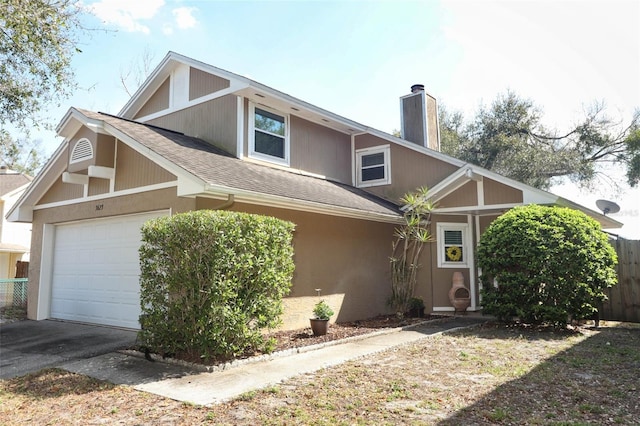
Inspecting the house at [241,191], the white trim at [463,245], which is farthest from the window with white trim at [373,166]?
the white trim at [463,245]

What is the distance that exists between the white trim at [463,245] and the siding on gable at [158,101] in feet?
29.0

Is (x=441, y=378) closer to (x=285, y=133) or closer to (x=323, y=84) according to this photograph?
(x=285, y=133)

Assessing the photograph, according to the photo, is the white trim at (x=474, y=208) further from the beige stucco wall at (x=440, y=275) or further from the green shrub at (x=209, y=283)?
the green shrub at (x=209, y=283)

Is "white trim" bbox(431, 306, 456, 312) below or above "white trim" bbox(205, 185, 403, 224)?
below

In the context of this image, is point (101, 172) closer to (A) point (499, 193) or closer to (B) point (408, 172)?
(B) point (408, 172)

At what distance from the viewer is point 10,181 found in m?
23.6

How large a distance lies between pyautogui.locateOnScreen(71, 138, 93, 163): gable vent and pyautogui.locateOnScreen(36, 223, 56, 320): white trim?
2798 mm

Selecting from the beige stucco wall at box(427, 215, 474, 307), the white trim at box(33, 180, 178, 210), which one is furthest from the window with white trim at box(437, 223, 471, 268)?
the white trim at box(33, 180, 178, 210)

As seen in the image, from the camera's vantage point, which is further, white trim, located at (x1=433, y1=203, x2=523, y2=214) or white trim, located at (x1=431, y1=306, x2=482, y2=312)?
white trim, located at (x1=431, y1=306, x2=482, y2=312)

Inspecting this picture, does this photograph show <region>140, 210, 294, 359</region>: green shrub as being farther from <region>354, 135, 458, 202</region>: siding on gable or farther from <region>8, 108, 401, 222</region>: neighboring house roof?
<region>354, 135, 458, 202</region>: siding on gable

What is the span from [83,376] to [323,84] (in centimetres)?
1187

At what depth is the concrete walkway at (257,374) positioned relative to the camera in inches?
200

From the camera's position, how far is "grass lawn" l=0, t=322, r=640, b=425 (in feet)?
14.1

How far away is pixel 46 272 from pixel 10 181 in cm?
1624
